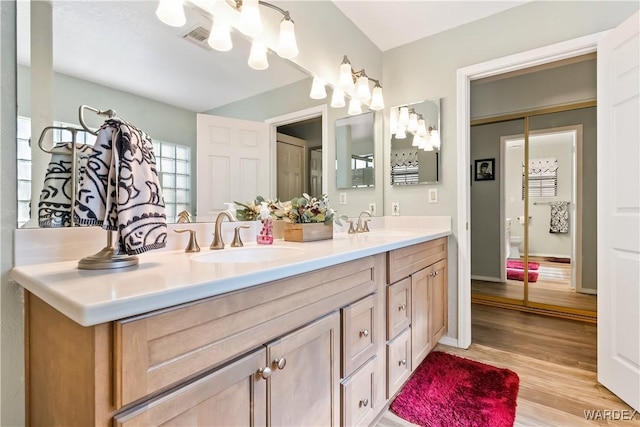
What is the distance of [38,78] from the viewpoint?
0.88 m

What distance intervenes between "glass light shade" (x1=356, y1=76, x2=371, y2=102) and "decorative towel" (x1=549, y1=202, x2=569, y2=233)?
8.36 feet

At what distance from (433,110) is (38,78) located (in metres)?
2.33

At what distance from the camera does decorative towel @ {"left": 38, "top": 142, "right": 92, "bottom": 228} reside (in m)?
0.88

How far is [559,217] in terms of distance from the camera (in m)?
3.29

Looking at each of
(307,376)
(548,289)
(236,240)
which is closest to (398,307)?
(307,376)

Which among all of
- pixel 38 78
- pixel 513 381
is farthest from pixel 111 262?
pixel 513 381

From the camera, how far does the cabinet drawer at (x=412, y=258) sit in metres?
1.44

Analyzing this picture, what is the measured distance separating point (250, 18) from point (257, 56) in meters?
0.18

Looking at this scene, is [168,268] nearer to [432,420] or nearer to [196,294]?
[196,294]

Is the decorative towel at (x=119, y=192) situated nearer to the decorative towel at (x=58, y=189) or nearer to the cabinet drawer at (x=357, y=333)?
the decorative towel at (x=58, y=189)

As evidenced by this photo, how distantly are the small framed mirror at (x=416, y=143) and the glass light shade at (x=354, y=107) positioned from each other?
388mm

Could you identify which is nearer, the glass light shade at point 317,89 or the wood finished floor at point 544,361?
the wood finished floor at point 544,361

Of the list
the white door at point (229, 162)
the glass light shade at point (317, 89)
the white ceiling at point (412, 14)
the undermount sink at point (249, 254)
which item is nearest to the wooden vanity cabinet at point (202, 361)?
the undermount sink at point (249, 254)

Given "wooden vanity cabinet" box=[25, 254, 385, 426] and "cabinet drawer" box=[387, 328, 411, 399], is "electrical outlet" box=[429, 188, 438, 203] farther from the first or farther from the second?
"wooden vanity cabinet" box=[25, 254, 385, 426]
